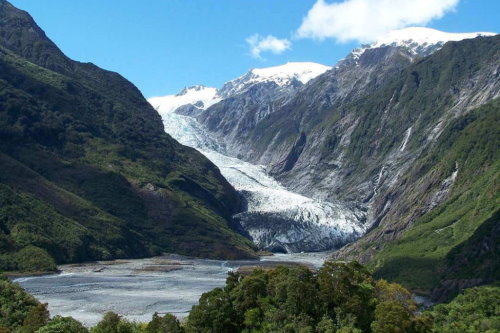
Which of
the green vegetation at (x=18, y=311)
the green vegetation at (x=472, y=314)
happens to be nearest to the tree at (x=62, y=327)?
the green vegetation at (x=18, y=311)

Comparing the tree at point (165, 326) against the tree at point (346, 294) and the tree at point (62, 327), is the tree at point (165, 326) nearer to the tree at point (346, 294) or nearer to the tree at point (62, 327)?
the tree at point (62, 327)

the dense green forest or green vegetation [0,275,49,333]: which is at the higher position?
the dense green forest

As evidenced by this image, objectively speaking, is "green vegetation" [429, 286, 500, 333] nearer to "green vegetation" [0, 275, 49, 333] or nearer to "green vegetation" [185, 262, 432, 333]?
"green vegetation" [185, 262, 432, 333]

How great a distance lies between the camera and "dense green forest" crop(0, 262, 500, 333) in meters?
78.7

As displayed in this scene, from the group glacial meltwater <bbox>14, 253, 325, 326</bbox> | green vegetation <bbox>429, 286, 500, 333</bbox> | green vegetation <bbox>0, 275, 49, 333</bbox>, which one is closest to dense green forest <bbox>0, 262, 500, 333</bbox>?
green vegetation <bbox>0, 275, 49, 333</bbox>

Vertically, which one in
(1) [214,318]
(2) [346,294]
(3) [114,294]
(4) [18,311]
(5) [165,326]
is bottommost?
(3) [114,294]

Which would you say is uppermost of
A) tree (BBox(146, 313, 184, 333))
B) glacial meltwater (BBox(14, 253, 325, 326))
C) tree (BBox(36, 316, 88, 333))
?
tree (BBox(146, 313, 184, 333))

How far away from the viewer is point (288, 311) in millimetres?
81812

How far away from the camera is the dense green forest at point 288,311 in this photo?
7869cm

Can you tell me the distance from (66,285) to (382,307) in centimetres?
11644

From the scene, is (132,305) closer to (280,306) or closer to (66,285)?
(66,285)

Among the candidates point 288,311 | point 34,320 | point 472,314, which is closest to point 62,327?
point 34,320

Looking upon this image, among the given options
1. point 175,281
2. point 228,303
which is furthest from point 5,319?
point 175,281

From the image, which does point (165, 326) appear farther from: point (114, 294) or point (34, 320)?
point (114, 294)
